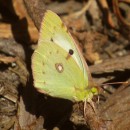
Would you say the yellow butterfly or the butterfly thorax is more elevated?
the yellow butterfly

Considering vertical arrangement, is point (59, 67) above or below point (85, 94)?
above

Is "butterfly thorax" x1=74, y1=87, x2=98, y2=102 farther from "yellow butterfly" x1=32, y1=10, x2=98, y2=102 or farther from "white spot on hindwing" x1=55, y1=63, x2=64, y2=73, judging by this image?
A: "white spot on hindwing" x1=55, y1=63, x2=64, y2=73

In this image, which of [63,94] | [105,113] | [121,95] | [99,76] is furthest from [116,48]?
[63,94]

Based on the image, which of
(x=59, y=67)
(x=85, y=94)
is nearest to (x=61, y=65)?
(x=59, y=67)

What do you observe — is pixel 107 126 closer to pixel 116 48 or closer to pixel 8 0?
pixel 116 48

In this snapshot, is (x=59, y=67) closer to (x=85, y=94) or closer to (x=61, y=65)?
(x=61, y=65)

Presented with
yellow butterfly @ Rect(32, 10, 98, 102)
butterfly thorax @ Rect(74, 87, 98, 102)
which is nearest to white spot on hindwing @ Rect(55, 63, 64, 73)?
yellow butterfly @ Rect(32, 10, 98, 102)

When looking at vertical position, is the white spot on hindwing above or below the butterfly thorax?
above

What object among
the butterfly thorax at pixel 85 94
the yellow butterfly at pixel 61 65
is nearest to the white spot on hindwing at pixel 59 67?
the yellow butterfly at pixel 61 65

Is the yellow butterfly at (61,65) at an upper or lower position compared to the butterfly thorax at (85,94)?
upper

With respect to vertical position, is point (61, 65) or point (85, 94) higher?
point (61, 65)

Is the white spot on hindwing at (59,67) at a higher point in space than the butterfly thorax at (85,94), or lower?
higher

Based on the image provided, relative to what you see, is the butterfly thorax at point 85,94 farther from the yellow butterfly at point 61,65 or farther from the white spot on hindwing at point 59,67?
the white spot on hindwing at point 59,67
